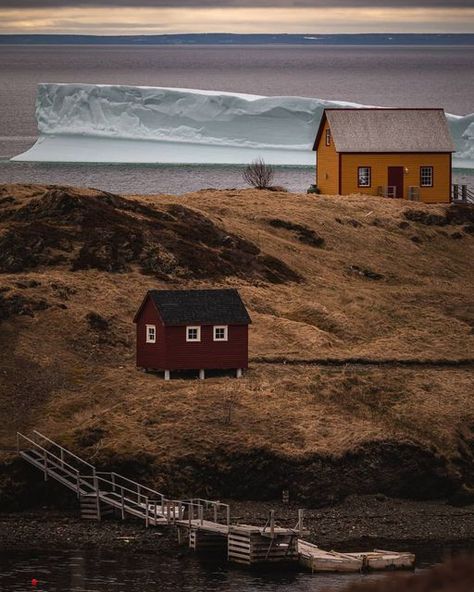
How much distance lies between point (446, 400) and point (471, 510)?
6.69 meters

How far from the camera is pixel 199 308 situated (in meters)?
56.1

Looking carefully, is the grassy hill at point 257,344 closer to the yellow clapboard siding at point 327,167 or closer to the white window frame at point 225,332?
the white window frame at point 225,332

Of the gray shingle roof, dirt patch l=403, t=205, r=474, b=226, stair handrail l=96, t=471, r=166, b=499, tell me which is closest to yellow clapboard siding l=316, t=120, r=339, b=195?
the gray shingle roof

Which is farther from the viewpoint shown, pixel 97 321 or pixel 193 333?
pixel 97 321

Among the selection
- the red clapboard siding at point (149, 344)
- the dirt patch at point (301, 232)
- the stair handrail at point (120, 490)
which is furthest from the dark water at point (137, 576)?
the dirt patch at point (301, 232)

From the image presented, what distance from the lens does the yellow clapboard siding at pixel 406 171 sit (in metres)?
88.7

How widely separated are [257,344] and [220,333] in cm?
376

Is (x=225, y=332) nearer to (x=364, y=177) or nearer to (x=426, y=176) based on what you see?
(x=364, y=177)

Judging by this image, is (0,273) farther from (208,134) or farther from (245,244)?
(208,134)

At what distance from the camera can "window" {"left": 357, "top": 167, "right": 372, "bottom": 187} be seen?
292 ft

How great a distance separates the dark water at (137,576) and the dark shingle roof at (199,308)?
1250 cm

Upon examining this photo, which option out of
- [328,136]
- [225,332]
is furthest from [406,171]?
[225,332]

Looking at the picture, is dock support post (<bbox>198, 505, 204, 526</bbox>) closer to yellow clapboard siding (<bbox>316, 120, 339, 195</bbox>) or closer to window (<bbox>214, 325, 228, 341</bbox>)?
window (<bbox>214, 325, 228, 341</bbox>)

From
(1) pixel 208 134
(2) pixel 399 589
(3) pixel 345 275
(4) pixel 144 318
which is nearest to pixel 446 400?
(4) pixel 144 318
